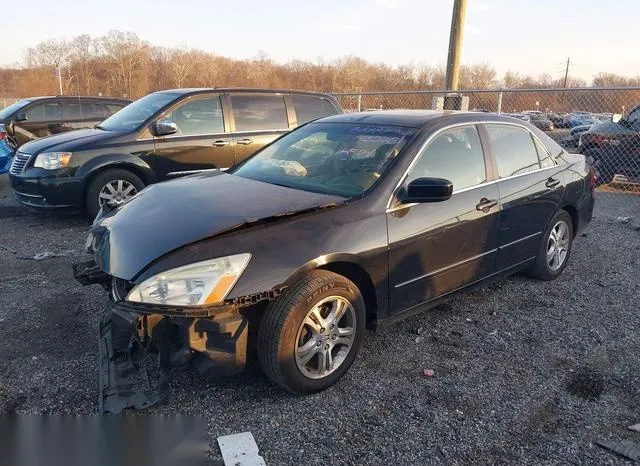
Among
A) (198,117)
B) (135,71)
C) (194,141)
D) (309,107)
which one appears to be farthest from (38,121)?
(135,71)

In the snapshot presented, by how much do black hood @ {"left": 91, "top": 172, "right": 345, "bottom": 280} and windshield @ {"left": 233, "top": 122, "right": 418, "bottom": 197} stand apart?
183mm

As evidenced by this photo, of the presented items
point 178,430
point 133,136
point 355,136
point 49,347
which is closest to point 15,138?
point 133,136

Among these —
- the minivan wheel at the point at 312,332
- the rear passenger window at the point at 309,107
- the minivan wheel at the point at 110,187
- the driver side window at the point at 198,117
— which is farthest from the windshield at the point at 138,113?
the minivan wheel at the point at 312,332

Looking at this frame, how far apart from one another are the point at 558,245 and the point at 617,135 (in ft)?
18.6

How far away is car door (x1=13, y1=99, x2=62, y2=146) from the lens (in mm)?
10845

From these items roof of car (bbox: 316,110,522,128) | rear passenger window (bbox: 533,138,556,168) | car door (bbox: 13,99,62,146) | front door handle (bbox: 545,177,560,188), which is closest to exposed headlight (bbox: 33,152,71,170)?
roof of car (bbox: 316,110,522,128)

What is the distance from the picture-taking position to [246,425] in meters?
2.72

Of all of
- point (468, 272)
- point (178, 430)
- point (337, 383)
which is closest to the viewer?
point (178, 430)

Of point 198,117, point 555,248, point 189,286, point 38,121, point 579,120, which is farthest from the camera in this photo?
point 579,120

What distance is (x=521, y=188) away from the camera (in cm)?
428

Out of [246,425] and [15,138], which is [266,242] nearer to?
[246,425]

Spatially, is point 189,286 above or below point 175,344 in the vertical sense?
above

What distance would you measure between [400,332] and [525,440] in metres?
1.34

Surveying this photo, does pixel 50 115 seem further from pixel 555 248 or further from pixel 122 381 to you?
pixel 555 248
